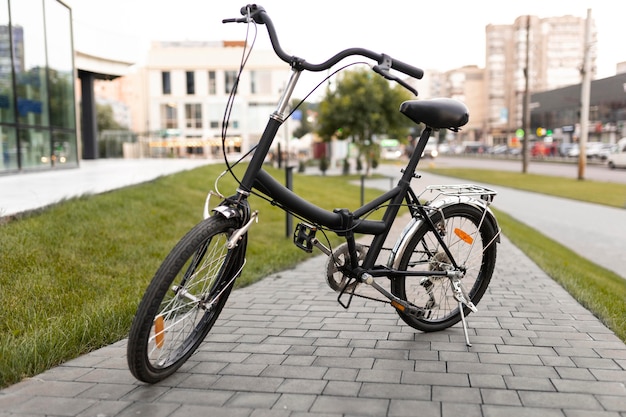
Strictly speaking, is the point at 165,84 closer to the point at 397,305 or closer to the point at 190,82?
the point at 190,82

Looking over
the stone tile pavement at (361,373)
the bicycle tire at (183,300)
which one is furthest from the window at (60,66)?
the bicycle tire at (183,300)

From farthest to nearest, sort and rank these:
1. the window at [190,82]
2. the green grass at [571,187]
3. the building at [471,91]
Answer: the building at [471,91]
the window at [190,82]
the green grass at [571,187]

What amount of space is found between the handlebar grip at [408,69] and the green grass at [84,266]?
2272 mm

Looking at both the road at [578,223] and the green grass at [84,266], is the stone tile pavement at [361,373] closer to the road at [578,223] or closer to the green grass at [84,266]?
the green grass at [84,266]

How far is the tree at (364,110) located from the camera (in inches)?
1195

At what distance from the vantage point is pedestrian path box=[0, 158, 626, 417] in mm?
2633

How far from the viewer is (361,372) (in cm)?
308

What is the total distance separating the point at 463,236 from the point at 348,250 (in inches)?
32.1

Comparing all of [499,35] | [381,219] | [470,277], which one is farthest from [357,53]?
[499,35]

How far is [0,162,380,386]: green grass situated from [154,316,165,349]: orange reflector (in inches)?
29.9

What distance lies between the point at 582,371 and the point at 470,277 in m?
1.03

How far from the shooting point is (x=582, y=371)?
120 inches

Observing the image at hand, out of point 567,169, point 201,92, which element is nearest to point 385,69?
point 567,169

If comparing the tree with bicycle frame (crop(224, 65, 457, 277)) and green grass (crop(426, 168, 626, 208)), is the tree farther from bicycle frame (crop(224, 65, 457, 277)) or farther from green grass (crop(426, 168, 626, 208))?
bicycle frame (crop(224, 65, 457, 277))
